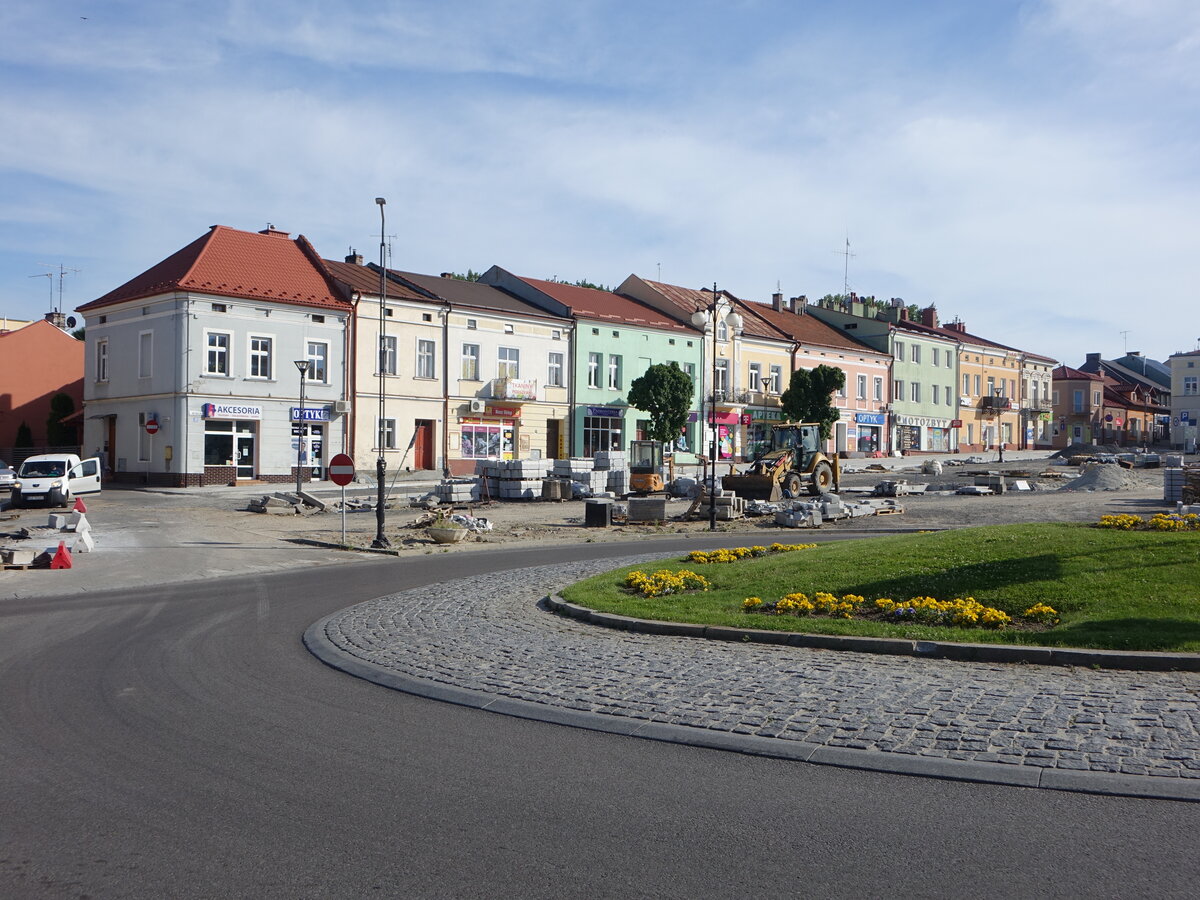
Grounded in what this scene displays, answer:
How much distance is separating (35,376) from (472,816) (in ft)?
195

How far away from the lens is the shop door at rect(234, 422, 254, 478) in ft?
139

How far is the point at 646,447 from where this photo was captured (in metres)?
39.0

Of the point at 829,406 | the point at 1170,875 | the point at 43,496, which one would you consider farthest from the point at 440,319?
the point at 1170,875

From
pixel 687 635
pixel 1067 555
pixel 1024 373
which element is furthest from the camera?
pixel 1024 373

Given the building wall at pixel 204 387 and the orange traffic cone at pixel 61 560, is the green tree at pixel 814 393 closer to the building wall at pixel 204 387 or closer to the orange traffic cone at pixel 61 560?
the building wall at pixel 204 387

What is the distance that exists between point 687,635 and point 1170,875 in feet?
21.6

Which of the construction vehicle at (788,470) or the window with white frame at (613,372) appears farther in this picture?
the window with white frame at (613,372)

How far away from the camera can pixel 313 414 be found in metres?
44.1

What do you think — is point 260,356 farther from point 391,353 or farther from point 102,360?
point 102,360

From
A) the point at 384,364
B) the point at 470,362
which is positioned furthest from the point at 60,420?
the point at 384,364

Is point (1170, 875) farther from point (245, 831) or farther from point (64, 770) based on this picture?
point (64, 770)

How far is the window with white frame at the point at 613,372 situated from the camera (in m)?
55.9

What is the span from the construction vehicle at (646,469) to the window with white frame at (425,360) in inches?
524

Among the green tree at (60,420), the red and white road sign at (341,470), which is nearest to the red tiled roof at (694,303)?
the green tree at (60,420)
